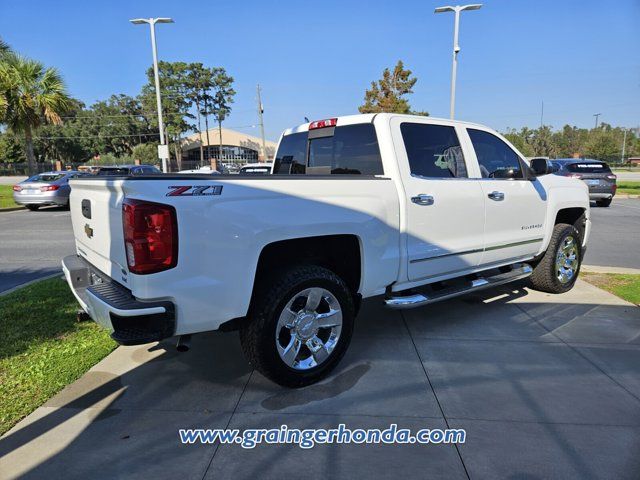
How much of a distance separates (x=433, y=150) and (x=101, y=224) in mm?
2843

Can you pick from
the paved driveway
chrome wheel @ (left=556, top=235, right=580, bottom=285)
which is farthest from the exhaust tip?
the paved driveway

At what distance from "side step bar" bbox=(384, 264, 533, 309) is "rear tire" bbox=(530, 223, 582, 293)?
40 cm

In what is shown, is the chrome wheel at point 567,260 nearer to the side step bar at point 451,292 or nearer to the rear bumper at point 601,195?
the side step bar at point 451,292

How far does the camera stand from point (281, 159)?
17.1 ft

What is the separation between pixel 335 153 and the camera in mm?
4363

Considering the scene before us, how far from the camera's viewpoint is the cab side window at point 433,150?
3930mm

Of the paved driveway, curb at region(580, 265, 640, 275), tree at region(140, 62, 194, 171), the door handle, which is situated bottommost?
the paved driveway

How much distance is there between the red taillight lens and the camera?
254 cm

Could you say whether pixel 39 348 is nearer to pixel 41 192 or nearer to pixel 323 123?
pixel 323 123

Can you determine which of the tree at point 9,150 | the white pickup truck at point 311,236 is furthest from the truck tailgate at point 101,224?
the tree at point 9,150

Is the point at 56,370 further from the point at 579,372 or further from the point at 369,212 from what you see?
the point at 579,372

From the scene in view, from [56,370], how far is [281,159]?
3.05 meters

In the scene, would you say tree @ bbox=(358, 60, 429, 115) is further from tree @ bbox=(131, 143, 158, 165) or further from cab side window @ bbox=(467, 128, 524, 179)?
tree @ bbox=(131, 143, 158, 165)

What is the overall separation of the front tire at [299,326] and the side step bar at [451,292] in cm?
46
